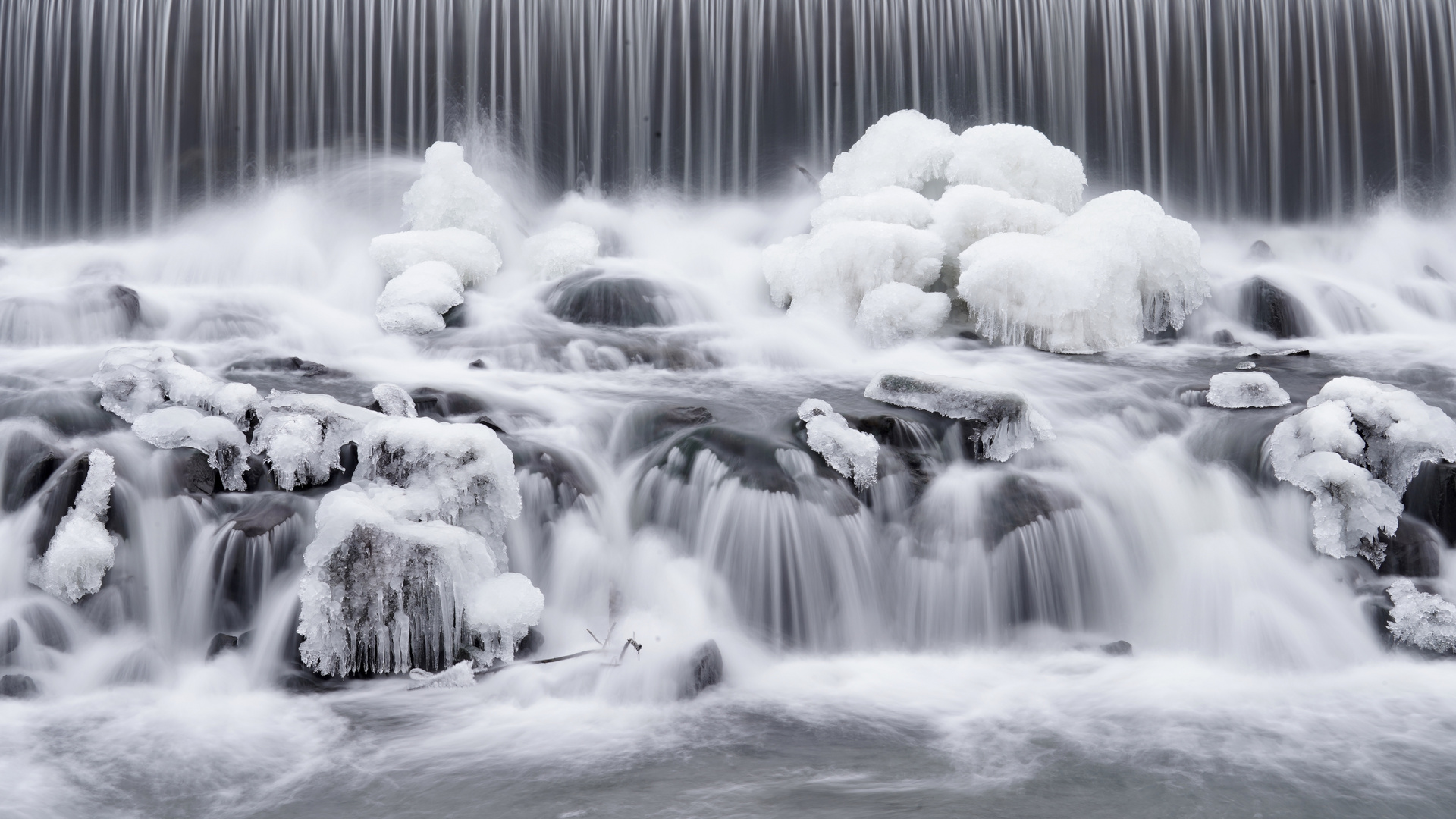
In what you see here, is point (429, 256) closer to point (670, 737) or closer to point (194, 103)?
point (194, 103)

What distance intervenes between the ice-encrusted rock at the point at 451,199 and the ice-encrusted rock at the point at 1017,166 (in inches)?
147

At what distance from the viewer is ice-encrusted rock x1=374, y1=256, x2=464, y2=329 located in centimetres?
797

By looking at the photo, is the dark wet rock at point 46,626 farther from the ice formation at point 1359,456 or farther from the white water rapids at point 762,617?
the ice formation at point 1359,456

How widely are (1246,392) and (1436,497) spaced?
117 cm

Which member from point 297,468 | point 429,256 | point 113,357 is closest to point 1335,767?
point 297,468

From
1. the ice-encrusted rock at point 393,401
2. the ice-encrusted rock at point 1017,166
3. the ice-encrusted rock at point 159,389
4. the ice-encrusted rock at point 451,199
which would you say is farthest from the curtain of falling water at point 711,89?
the ice-encrusted rock at point 393,401

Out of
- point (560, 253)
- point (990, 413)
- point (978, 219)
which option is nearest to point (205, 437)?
point (990, 413)

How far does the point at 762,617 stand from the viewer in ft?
16.0

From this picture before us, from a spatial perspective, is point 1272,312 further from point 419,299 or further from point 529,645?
point 529,645

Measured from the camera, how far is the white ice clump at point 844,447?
17.2 feet

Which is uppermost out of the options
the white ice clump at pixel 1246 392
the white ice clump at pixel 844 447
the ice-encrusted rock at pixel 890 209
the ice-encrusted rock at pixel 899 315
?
the ice-encrusted rock at pixel 890 209

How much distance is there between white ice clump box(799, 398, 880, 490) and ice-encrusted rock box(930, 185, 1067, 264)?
3228 millimetres

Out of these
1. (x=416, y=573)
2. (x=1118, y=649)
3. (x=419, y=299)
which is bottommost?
(x=1118, y=649)

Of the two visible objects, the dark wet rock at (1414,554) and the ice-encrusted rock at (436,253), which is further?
the ice-encrusted rock at (436,253)
